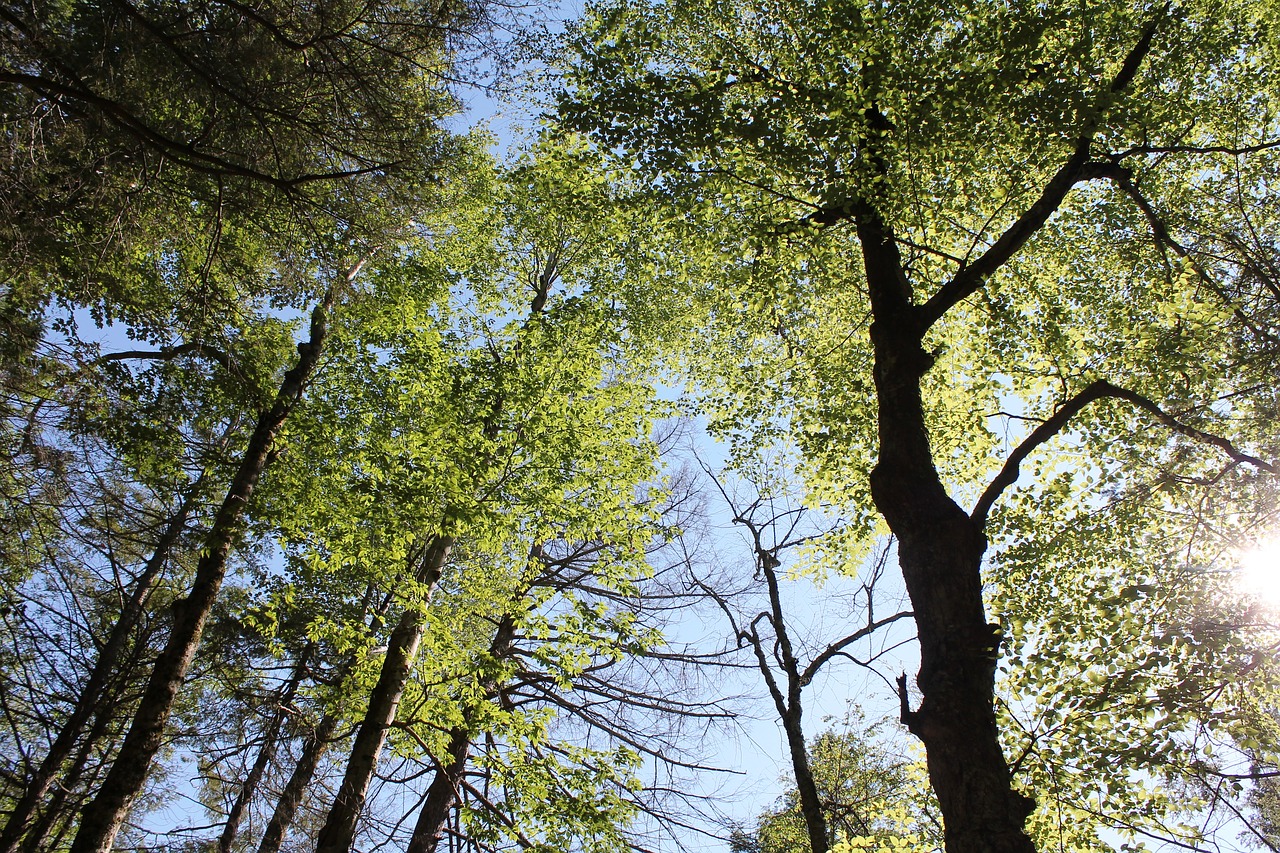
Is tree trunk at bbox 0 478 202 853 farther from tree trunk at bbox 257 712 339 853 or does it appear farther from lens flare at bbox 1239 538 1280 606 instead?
lens flare at bbox 1239 538 1280 606

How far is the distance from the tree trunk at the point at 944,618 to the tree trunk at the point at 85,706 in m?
6.64

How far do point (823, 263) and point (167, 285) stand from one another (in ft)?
26.1

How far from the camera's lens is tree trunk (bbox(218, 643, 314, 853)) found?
7.41m

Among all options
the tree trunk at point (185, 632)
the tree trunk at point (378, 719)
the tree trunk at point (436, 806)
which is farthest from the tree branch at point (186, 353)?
the tree trunk at point (436, 806)

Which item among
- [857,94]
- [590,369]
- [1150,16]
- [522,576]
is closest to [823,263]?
[857,94]

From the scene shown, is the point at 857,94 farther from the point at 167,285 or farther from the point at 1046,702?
the point at 167,285

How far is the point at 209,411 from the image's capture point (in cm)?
738

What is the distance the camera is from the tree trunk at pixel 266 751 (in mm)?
7410

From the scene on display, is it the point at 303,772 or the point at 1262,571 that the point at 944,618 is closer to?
the point at 1262,571

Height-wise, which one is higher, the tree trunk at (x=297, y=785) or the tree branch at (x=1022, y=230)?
the tree branch at (x=1022, y=230)

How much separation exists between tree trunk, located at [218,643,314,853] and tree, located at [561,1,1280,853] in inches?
266

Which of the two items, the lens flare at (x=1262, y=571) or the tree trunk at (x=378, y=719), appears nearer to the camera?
the lens flare at (x=1262, y=571)

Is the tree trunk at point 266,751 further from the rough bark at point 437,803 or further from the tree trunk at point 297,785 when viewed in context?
the rough bark at point 437,803

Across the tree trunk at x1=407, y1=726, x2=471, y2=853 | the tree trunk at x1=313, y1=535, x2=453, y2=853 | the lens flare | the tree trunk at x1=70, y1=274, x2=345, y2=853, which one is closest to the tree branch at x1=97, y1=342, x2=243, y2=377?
the tree trunk at x1=70, y1=274, x2=345, y2=853
